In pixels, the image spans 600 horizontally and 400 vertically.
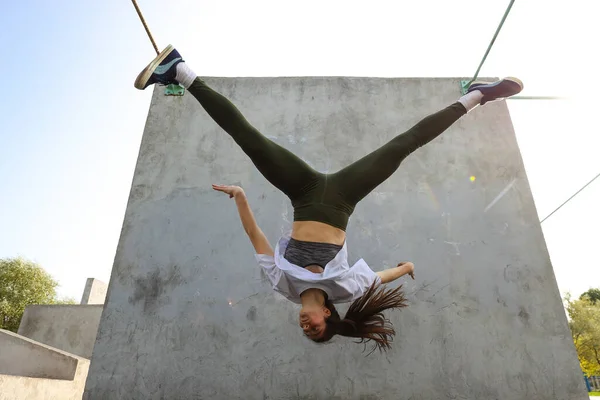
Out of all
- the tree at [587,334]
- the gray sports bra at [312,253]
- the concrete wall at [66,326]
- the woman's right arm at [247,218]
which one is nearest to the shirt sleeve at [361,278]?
the gray sports bra at [312,253]

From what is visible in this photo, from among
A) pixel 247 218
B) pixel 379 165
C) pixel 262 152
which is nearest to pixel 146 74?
pixel 262 152

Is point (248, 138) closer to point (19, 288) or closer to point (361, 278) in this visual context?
point (361, 278)

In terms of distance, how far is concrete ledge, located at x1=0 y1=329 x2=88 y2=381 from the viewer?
6023mm

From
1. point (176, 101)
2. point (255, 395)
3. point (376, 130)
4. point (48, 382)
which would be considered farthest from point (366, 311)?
point (48, 382)

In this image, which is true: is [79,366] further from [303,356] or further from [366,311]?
[366,311]

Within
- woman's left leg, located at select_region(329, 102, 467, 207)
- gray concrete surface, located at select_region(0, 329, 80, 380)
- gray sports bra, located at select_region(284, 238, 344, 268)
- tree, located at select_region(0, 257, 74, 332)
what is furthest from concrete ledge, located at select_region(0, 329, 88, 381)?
tree, located at select_region(0, 257, 74, 332)

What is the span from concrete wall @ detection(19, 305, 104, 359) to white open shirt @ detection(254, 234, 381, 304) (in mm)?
9261

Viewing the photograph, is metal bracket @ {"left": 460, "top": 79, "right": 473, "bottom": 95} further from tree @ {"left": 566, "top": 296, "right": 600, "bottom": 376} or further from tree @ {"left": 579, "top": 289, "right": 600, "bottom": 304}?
tree @ {"left": 579, "top": 289, "right": 600, "bottom": 304}

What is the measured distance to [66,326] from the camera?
9922mm

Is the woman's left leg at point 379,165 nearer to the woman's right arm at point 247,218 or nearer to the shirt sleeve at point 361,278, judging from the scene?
the shirt sleeve at point 361,278

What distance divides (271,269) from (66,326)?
1011 cm

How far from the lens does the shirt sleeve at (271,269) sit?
239 cm

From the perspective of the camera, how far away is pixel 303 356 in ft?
12.2

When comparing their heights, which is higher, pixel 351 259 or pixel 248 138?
pixel 248 138
